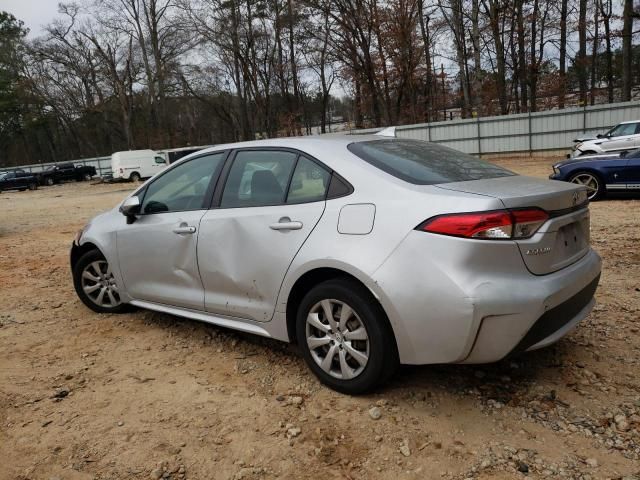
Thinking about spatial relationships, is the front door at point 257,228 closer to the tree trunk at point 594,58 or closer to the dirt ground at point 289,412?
the dirt ground at point 289,412

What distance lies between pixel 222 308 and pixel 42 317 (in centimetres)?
238

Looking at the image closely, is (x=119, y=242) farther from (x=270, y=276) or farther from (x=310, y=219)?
(x=310, y=219)

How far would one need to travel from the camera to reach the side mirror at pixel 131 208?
410 centimetres

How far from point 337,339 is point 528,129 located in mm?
24610

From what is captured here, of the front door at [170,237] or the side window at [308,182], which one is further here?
the front door at [170,237]

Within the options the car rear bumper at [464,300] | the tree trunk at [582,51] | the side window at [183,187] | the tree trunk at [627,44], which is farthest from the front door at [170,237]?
the tree trunk at [582,51]

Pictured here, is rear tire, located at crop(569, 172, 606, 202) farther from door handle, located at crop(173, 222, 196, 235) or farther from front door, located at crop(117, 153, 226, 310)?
door handle, located at crop(173, 222, 196, 235)

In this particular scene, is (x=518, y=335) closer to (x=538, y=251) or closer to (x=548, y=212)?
Result: (x=538, y=251)

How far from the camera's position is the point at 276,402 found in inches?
118

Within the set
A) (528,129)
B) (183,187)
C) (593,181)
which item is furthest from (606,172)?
(528,129)

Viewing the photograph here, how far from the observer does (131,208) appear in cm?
410

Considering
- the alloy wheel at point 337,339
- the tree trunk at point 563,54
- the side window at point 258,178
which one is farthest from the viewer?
the tree trunk at point 563,54

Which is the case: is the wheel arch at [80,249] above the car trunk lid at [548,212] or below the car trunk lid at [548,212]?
below

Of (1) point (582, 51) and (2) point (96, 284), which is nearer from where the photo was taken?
(2) point (96, 284)
